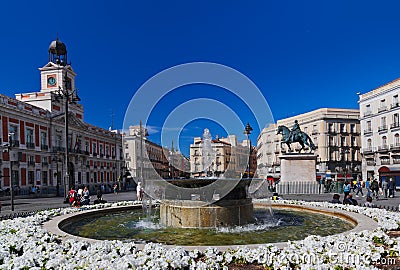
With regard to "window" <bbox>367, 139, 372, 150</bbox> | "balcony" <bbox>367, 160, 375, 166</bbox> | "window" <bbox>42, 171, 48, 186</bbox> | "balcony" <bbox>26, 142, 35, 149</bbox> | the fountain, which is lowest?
"window" <bbox>42, 171, 48, 186</bbox>

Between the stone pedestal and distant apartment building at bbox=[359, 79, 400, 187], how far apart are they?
22.3 metres

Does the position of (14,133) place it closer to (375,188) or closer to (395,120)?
(375,188)

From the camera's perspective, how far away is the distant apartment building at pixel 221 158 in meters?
43.5

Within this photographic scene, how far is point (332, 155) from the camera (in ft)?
210

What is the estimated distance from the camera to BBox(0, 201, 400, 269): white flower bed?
4.98 metres

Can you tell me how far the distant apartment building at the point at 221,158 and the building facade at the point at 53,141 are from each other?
16406 mm

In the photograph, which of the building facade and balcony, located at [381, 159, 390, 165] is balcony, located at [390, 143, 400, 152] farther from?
the building facade

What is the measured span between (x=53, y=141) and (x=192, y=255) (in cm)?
4495

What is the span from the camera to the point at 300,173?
25.6 meters

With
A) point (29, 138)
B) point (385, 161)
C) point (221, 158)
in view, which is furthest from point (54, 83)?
point (385, 161)

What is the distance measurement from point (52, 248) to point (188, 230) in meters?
3.89

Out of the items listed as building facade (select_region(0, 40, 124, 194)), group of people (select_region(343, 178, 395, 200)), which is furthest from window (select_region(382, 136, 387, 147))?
building facade (select_region(0, 40, 124, 194))

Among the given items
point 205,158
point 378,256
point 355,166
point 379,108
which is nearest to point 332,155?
point 355,166

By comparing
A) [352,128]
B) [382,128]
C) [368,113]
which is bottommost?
[382,128]
